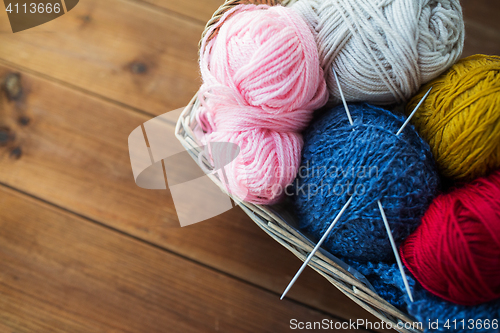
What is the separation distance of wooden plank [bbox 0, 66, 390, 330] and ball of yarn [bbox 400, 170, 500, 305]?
0.24m

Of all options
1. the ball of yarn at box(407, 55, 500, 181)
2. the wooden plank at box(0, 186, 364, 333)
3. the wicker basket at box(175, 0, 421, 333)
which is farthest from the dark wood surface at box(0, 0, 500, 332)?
the ball of yarn at box(407, 55, 500, 181)

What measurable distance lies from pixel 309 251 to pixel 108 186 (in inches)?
17.2

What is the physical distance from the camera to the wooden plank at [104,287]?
2.06ft

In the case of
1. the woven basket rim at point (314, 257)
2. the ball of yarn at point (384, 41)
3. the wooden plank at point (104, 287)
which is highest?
the ball of yarn at point (384, 41)

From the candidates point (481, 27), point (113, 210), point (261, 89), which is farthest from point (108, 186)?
point (481, 27)

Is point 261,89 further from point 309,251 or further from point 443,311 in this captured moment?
point 443,311

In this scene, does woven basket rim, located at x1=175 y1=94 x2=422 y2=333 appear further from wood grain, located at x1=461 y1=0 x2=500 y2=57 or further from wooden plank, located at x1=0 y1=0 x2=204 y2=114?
wood grain, located at x1=461 y1=0 x2=500 y2=57

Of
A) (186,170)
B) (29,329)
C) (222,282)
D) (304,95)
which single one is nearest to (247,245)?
(222,282)

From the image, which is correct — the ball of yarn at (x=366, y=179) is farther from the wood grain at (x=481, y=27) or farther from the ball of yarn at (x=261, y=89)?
the wood grain at (x=481, y=27)

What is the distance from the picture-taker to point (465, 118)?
0.44 metres

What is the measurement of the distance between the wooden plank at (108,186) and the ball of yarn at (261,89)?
0.66 feet

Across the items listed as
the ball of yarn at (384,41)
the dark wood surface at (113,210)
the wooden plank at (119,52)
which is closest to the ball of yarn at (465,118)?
the ball of yarn at (384,41)

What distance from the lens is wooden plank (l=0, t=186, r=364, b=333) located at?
63cm

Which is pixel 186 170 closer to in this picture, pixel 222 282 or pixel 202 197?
pixel 202 197
